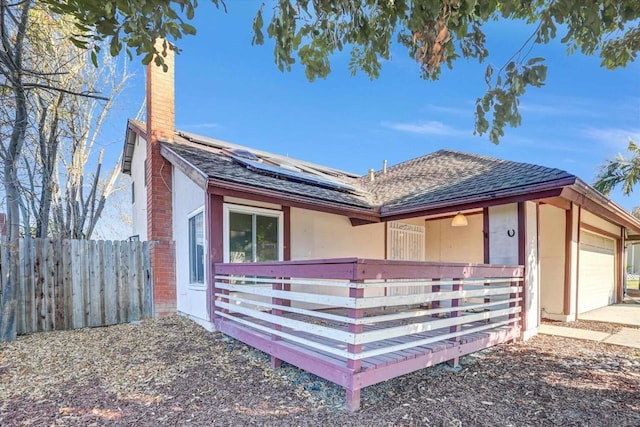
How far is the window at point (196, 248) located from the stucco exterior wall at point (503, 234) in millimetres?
5319

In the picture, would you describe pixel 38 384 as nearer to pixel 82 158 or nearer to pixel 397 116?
pixel 82 158

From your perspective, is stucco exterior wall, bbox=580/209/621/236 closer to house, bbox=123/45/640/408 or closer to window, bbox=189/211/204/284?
house, bbox=123/45/640/408

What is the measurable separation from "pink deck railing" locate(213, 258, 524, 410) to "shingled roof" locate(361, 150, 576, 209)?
156 cm

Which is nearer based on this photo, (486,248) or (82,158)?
(486,248)

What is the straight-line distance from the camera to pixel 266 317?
461cm

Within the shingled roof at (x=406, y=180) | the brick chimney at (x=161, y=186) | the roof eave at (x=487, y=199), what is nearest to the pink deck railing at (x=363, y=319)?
the roof eave at (x=487, y=199)

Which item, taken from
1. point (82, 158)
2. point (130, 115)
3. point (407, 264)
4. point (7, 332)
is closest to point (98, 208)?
point (82, 158)

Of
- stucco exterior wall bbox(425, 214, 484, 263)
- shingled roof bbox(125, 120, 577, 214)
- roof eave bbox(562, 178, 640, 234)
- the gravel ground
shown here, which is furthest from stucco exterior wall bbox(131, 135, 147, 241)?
the gravel ground

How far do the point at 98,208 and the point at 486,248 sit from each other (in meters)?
12.0

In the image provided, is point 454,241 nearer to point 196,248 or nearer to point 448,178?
point 448,178

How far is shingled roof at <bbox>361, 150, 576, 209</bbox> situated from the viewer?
239 inches

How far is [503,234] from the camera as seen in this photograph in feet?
20.5

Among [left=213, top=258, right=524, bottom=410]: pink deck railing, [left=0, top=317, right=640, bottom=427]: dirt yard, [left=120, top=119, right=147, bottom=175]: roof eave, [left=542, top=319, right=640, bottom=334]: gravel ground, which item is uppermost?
[left=120, top=119, right=147, bottom=175]: roof eave

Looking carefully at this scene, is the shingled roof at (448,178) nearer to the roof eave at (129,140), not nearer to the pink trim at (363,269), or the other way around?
the pink trim at (363,269)
